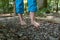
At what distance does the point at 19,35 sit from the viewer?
3689mm

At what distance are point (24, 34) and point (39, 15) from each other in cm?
276

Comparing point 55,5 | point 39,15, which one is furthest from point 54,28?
point 55,5

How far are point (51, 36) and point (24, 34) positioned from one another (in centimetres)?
56

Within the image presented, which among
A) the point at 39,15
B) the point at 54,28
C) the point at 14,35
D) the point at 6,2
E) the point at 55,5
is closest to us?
the point at 14,35

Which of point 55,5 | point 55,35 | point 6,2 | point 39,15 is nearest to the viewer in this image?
point 55,35

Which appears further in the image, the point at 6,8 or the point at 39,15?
the point at 6,8

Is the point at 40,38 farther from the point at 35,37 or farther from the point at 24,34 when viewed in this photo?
the point at 24,34

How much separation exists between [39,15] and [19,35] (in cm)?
289

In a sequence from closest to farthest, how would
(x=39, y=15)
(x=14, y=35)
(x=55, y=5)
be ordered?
(x=14, y=35)
(x=39, y=15)
(x=55, y=5)

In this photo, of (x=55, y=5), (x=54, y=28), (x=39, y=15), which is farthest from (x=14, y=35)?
(x=55, y=5)

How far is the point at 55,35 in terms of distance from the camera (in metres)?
3.98

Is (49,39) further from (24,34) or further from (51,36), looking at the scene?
(24,34)

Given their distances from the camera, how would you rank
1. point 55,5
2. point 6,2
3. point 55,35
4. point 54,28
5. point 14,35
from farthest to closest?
point 55,5 → point 6,2 → point 54,28 → point 55,35 → point 14,35

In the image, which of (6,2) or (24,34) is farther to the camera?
(6,2)
